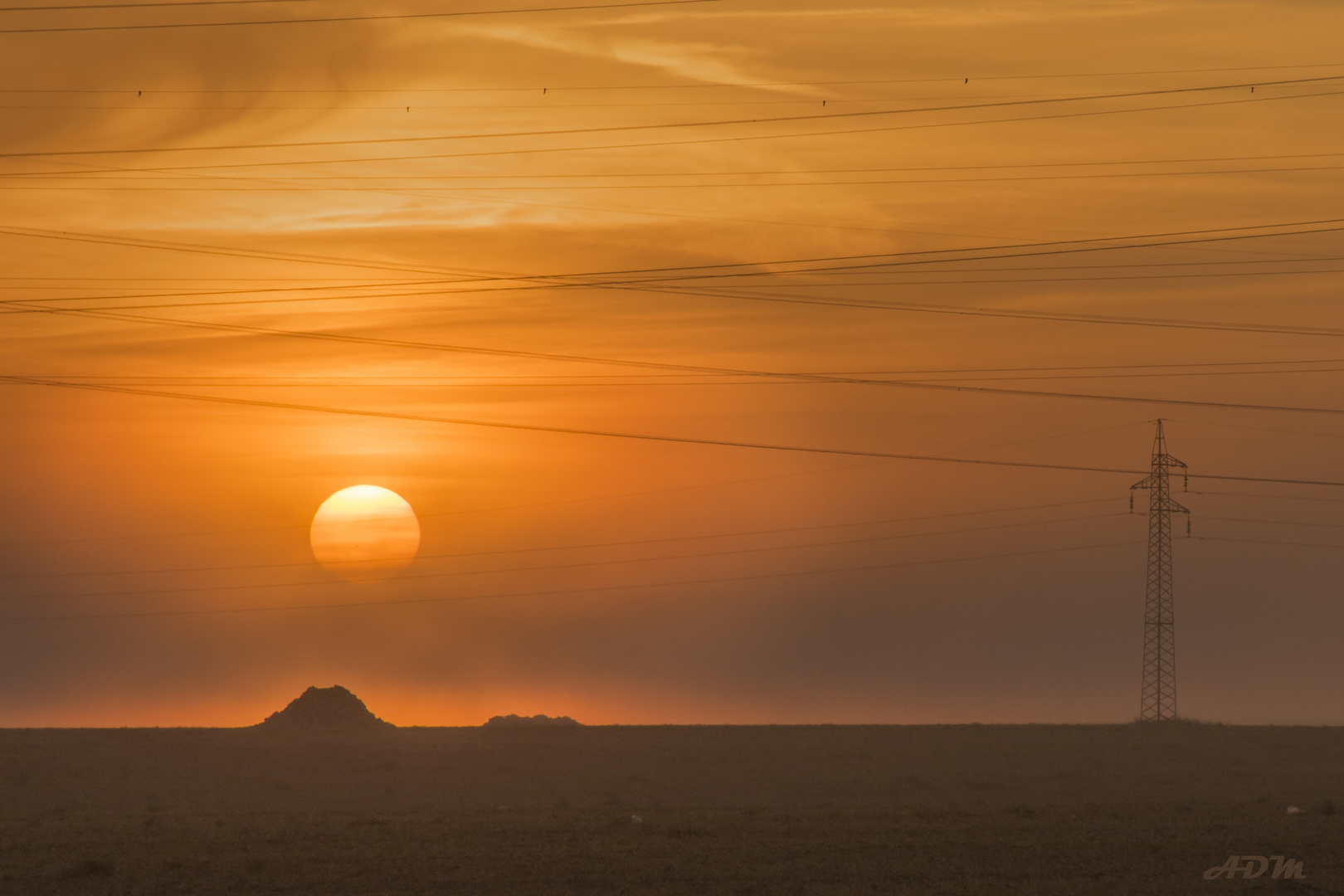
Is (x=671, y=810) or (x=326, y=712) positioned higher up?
(x=326, y=712)

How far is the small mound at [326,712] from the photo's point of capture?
9494cm

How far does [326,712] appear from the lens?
9875 cm

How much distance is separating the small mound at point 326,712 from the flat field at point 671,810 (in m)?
16.7

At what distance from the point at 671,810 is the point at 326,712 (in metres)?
57.7

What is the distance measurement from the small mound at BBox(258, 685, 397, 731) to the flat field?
1668cm

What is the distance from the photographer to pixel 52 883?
3138 centimetres

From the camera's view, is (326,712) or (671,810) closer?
(671,810)

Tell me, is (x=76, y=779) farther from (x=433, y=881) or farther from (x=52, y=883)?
(x=433, y=881)

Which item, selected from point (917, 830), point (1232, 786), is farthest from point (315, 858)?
point (1232, 786)

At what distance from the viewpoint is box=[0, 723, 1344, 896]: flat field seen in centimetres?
3216

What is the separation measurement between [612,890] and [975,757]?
40.6 meters

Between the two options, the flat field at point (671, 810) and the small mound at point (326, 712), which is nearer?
the flat field at point (671, 810)

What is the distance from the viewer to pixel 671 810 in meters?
46.5

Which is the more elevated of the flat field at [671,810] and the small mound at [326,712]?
the small mound at [326,712]
